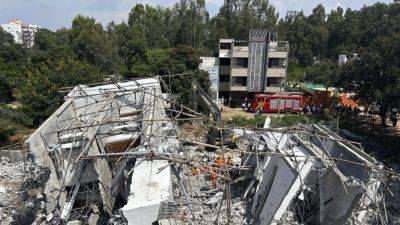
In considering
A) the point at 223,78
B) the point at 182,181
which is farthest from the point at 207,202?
the point at 223,78

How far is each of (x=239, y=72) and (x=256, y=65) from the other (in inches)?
74.3

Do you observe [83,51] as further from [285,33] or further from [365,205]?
[365,205]

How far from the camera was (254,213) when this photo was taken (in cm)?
1184

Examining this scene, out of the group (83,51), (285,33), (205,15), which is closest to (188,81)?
(83,51)

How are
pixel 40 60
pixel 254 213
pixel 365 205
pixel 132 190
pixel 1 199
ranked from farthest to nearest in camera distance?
pixel 40 60, pixel 1 199, pixel 254 213, pixel 365 205, pixel 132 190

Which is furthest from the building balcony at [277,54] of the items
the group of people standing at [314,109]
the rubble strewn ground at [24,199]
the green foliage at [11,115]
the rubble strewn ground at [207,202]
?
the rubble strewn ground at [24,199]

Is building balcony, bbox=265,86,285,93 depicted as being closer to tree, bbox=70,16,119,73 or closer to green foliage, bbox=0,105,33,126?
tree, bbox=70,16,119,73

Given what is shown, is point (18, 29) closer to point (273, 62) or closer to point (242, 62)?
point (242, 62)

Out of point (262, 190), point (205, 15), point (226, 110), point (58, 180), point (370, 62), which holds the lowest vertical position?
point (226, 110)

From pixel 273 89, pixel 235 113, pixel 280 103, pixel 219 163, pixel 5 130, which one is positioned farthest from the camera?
pixel 273 89

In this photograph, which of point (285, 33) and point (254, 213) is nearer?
point (254, 213)

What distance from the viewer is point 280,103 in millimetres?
31812

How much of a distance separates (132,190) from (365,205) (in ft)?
22.5

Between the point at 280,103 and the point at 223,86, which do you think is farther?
the point at 223,86
